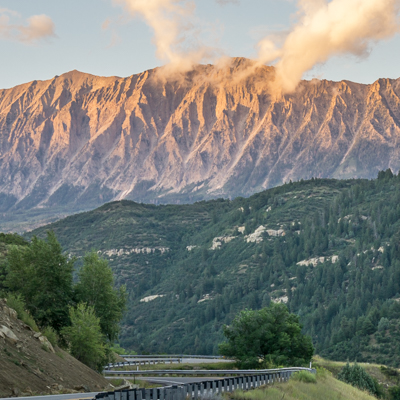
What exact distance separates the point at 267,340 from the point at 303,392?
34.6m

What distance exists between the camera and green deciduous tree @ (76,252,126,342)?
59562mm

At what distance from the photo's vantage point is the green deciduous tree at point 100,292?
59562 millimetres

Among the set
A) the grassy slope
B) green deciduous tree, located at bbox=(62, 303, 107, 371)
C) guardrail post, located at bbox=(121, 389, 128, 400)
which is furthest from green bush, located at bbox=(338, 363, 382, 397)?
guardrail post, located at bbox=(121, 389, 128, 400)

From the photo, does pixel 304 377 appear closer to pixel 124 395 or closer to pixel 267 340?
pixel 124 395

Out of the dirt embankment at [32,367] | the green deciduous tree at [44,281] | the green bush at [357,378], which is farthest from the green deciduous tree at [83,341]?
the green bush at [357,378]

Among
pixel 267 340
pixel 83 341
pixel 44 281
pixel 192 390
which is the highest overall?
pixel 44 281

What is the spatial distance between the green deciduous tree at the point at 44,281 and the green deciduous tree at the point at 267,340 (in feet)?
77.7

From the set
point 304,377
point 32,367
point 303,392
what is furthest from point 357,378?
point 32,367

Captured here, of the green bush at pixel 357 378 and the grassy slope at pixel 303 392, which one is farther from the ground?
the grassy slope at pixel 303 392

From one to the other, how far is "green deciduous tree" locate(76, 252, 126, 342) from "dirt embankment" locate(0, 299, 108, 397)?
71.7 ft

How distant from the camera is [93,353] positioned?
46562 mm

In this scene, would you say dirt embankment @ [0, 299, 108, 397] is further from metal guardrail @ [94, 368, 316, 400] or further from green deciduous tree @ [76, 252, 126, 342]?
green deciduous tree @ [76, 252, 126, 342]

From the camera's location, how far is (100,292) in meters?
60.5

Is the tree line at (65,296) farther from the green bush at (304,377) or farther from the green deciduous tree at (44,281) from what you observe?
the green bush at (304,377)
